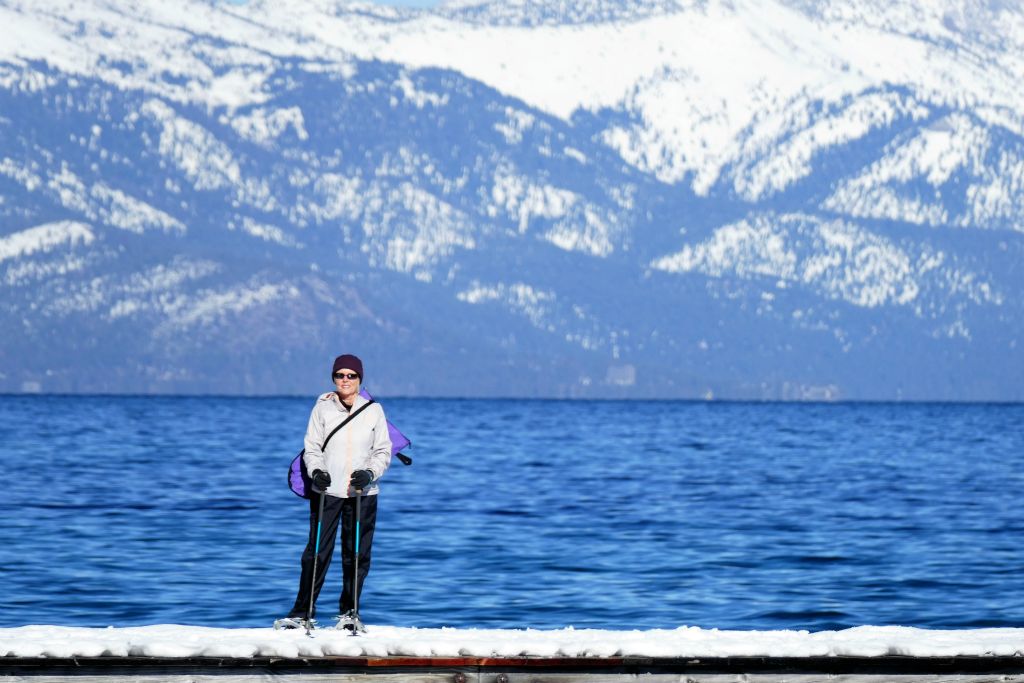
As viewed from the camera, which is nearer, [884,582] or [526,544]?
[884,582]

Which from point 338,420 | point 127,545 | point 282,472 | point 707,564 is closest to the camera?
point 338,420

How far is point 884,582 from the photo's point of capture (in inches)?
1590

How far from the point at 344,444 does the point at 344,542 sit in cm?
125

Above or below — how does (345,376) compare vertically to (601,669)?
above

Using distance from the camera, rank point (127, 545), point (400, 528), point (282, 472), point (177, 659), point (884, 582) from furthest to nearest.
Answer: point (282, 472) < point (400, 528) < point (127, 545) < point (884, 582) < point (177, 659)

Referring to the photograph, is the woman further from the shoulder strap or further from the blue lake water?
the blue lake water

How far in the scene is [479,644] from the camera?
52.1ft

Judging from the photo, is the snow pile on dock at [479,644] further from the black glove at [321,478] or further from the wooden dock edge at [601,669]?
the black glove at [321,478]

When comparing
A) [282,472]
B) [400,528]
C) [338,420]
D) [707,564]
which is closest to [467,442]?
[282,472]

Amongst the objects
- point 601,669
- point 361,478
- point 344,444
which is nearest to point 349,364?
point 344,444

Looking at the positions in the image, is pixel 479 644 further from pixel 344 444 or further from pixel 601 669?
pixel 344 444

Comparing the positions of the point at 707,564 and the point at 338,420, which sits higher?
the point at 338,420

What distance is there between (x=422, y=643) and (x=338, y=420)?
9.48 feet

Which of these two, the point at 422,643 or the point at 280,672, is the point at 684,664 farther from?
the point at 280,672
